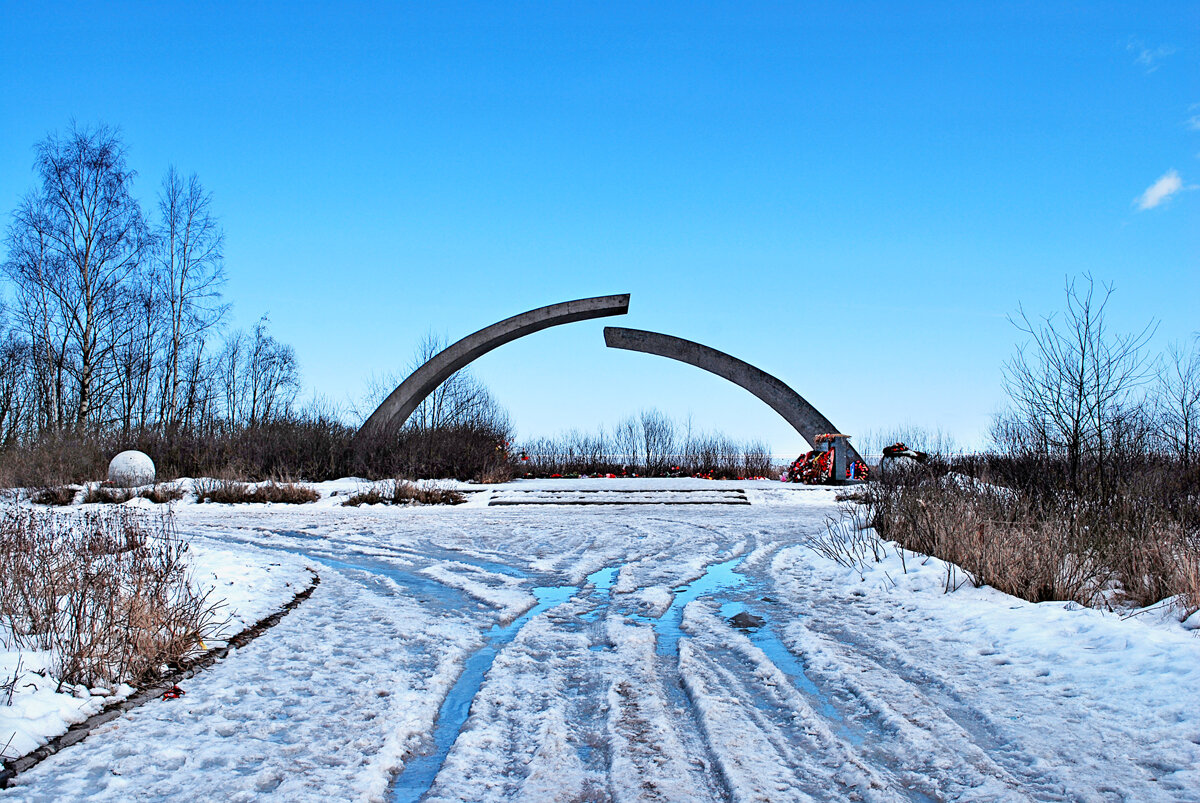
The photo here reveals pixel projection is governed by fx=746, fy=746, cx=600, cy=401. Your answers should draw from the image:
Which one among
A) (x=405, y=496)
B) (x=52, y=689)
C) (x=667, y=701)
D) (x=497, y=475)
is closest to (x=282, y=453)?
(x=497, y=475)

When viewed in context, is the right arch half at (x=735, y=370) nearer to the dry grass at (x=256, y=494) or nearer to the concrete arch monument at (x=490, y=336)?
the concrete arch monument at (x=490, y=336)

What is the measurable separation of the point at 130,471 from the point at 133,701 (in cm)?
1688

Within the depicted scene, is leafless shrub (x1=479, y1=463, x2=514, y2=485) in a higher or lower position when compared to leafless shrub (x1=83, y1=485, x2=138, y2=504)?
higher

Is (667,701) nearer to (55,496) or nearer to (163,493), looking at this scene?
(163,493)

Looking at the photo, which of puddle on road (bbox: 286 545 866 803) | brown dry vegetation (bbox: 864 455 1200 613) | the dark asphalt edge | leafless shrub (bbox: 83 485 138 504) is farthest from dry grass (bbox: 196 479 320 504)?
brown dry vegetation (bbox: 864 455 1200 613)

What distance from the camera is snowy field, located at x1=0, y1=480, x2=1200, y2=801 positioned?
2.61 metres

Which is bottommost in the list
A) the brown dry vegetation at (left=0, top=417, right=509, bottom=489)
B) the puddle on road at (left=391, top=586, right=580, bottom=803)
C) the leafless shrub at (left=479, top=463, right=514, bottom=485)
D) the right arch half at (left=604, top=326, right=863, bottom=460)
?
the puddle on road at (left=391, top=586, right=580, bottom=803)

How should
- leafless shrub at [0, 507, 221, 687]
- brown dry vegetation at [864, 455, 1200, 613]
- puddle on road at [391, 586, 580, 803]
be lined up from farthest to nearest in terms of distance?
1. brown dry vegetation at [864, 455, 1200, 613]
2. leafless shrub at [0, 507, 221, 687]
3. puddle on road at [391, 586, 580, 803]

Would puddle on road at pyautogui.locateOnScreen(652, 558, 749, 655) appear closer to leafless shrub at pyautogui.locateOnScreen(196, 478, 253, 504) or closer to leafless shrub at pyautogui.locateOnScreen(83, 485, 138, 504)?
leafless shrub at pyautogui.locateOnScreen(196, 478, 253, 504)

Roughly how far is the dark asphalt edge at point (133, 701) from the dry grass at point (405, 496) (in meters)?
10.7

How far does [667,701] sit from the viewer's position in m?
3.48

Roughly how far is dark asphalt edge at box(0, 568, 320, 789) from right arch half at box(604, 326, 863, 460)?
18.9m

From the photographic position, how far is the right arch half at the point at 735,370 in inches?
892

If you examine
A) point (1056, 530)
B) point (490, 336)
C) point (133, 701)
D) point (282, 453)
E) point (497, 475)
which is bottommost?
point (133, 701)
